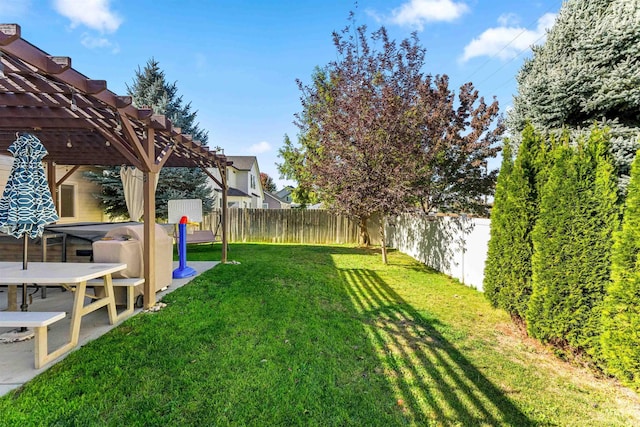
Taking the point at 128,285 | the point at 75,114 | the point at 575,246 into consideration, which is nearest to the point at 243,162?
the point at 75,114

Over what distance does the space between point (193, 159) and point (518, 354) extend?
6976 mm

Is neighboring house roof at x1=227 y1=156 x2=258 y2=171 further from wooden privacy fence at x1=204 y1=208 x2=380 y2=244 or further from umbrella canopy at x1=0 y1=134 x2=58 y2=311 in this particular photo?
umbrella canopy at x1=0 y1=134 x2=58 y2=311

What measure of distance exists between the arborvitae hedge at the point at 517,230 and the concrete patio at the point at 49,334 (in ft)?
15.9

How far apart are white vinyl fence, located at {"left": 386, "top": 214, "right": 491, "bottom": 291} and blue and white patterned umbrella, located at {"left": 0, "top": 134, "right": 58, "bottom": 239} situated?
19.9 ft

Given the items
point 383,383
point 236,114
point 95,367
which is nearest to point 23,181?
point 95,367

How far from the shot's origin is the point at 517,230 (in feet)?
13.1

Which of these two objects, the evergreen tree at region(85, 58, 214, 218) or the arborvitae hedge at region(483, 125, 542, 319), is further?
the evergreen tree at region(85, 58, 214, 218)

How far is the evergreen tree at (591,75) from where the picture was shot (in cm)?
485

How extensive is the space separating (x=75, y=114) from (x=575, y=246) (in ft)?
20.2

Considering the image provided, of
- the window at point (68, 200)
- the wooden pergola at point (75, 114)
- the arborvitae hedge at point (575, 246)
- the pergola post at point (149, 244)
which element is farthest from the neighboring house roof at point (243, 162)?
the arborvitae hedge at point (575, 246)

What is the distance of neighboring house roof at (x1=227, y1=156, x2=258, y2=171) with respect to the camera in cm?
2158

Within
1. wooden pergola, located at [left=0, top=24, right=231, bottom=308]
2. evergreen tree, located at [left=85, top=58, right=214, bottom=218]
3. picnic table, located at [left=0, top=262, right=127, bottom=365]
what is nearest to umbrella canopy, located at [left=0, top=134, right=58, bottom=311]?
picnic table, located at [left=0, top=262, right=127, bottom=365]

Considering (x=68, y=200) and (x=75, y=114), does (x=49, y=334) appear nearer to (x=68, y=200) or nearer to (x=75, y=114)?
(x=75, y=114)

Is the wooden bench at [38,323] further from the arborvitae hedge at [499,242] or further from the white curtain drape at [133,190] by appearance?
the white curtain drape at [133,190]
